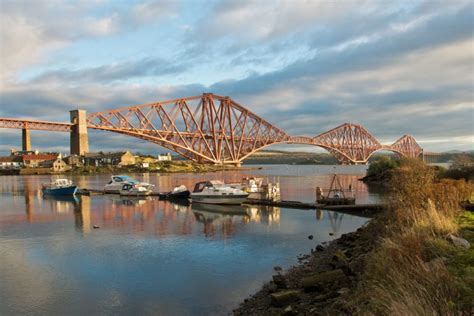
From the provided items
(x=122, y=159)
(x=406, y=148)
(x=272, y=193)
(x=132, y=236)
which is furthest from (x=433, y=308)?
(x=406, y=148)

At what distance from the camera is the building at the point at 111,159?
116 m

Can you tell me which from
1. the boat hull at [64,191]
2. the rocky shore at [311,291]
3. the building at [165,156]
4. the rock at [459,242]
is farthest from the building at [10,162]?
the rock at [459,242]

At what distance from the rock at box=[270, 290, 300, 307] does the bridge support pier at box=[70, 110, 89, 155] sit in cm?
8727

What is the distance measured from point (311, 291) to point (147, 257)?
712cm

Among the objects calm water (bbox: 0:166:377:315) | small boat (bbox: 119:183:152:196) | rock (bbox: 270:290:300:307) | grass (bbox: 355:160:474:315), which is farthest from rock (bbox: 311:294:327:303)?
small boat (bbox: 119:183:152:196)

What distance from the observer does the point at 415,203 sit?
43.1ft

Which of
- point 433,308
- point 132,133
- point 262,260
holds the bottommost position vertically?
point 262,260

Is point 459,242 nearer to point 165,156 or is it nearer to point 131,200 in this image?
point 131,200

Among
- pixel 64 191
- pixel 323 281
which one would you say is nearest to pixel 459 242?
pixel 323 281

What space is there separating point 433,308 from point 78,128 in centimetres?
9330

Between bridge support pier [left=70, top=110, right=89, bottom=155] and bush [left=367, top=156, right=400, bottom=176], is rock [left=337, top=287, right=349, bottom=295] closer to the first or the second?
bush [left=367, top=156, right=400, bottom=176]

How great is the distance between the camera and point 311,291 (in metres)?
9.21

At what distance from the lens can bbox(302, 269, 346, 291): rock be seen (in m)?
9.19

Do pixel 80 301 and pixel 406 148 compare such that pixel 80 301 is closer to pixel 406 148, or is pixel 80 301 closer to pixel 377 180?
pixel 377 180
